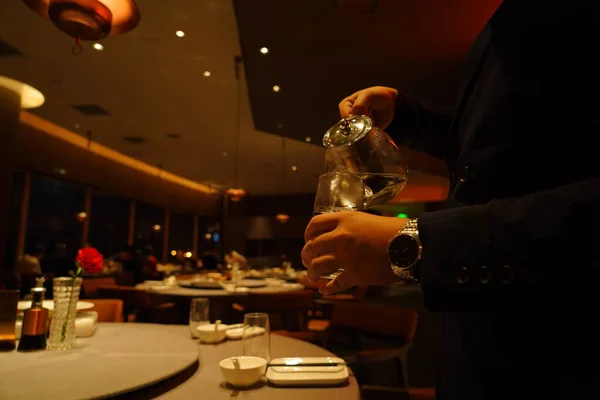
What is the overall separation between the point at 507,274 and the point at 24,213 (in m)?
A: 11.5

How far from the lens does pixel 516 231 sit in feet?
1.57

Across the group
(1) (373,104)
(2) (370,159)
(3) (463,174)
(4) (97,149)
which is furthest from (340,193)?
(4) (97,149)

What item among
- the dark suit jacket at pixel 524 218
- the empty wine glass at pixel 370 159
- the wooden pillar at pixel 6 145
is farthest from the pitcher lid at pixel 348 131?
the wooden pillar at pixel 6 145

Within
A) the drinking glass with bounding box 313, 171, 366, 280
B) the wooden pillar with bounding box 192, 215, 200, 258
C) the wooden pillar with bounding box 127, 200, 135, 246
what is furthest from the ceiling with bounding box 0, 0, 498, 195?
the wooden pillar with bounding box 192, 215, 200, 258

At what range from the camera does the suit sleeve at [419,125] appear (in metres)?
0.98

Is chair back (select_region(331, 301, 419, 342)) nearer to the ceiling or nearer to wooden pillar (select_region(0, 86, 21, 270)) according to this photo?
the ceiling

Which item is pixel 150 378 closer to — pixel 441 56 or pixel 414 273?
pixel 414 273

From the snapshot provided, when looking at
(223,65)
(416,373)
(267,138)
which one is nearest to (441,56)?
(223,65)

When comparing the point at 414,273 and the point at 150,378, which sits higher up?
the point at 414,273

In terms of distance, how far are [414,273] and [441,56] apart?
4.37 metres

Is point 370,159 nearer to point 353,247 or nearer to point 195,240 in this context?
point 353,247

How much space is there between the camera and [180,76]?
231 inches

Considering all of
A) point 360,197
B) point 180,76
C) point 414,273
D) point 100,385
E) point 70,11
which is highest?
point 180,76

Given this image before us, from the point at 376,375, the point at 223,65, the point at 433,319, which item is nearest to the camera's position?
the point at 376,375
